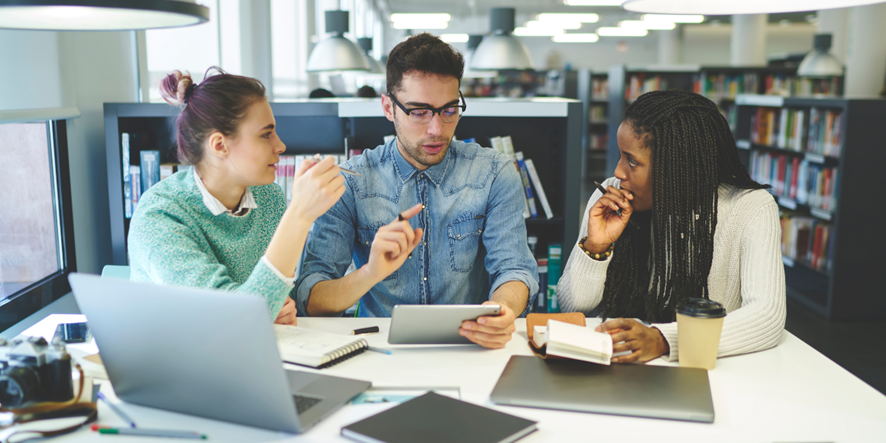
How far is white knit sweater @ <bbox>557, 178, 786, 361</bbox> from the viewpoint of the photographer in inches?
50.8

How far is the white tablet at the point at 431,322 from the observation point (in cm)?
122

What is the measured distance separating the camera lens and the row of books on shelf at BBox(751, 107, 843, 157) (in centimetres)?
414

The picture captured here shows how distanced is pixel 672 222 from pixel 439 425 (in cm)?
88

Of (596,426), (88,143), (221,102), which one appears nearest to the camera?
(596,426)

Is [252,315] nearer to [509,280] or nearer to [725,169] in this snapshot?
[509,280]

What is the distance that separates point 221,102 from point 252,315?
2.47 ft

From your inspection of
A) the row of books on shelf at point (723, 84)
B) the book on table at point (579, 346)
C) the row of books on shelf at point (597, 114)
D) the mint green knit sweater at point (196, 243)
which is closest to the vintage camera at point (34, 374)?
the mint green knit sweater at point (196, 243)

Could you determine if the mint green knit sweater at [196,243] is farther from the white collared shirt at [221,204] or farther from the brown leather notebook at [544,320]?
the brown leather notebook at [544,320]

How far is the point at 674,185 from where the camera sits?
1.57m

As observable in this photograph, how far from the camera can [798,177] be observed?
4.58 m

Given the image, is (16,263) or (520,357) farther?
(16,263)

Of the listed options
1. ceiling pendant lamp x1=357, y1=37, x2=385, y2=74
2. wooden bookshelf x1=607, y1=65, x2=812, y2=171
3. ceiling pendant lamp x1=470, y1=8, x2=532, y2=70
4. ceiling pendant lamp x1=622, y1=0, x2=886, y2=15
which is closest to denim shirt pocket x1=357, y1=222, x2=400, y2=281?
ceiling pendant lamp x1=622, y1=0, x2=886, y2=15

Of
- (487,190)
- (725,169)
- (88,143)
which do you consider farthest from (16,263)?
(725,169)

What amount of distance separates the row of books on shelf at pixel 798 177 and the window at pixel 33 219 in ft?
13.1
